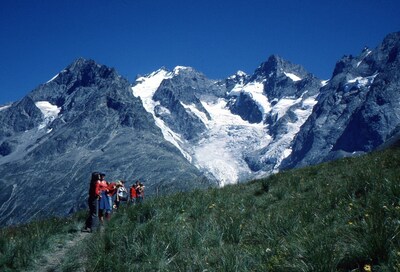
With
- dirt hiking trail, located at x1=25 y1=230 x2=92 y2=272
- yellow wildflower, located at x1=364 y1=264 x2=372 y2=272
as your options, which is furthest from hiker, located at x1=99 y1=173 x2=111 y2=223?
yellow wildflower, located at x1=364 y1=264 x2=372 y2=272

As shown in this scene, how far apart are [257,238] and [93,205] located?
866 centimetres

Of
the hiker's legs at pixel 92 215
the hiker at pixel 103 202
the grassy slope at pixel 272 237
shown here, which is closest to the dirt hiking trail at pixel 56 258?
the grassy slope at pixel 272 237

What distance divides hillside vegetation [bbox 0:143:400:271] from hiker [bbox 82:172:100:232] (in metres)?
1.91

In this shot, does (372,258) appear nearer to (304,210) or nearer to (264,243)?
(264,243)

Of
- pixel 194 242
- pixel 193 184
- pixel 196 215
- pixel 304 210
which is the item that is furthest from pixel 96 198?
pixel 304 210

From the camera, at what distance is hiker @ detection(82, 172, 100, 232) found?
14.3 m

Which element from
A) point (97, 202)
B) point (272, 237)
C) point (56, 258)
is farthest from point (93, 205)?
point (272, 237)

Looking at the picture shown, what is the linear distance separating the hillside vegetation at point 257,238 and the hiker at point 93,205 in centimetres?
191

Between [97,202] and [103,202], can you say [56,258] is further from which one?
[103,202]

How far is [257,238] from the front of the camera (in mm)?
7809

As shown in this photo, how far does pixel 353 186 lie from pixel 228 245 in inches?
152

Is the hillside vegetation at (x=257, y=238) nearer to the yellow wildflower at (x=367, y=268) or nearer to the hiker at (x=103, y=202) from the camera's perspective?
the yellow wildflower at (x=367, y=268)

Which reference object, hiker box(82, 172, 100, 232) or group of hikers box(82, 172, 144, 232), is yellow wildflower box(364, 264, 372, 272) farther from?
hiker box(82, 172, 100, 232)

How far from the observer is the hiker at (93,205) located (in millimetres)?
14320
